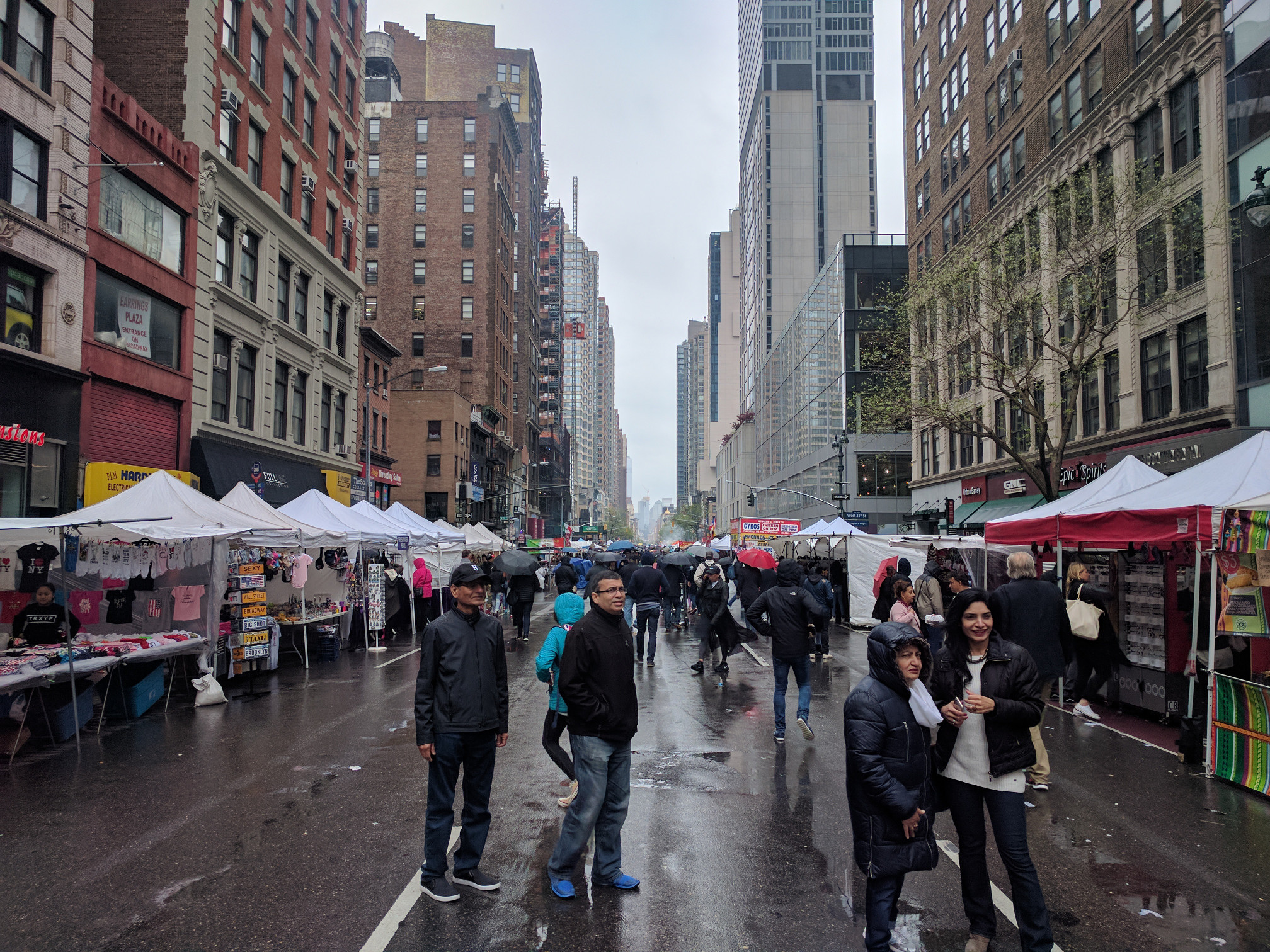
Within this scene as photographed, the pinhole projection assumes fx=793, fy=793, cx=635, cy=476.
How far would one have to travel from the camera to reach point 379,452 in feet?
136

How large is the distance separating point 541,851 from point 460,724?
4.71 ft

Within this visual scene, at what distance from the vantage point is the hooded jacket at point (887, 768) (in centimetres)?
387

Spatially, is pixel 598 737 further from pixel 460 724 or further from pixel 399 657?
pixel 399 657

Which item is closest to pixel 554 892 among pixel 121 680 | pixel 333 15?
pixel 121 680

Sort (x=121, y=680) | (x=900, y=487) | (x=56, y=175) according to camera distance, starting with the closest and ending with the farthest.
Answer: (x=121, y=680)
(x=56, y=175)
(x=900, y=487)

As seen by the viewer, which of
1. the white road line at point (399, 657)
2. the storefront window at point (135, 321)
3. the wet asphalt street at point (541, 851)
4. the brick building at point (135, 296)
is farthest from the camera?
the storefront window at point (135, 321)

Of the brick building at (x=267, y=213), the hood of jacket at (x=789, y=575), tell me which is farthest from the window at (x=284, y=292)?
the hood of jacket at (x=789, y=575)

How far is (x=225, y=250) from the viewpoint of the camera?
2491 centimetres

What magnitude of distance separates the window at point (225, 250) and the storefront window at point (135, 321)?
2762 millimetres

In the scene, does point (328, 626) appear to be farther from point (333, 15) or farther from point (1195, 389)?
point (333, 15)

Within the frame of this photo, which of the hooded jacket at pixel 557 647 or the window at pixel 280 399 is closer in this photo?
the hooded jacket at pixel 557 647

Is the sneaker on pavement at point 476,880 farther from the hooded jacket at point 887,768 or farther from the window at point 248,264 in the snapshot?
the window at point 248,264

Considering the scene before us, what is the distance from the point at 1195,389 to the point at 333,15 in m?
34.7

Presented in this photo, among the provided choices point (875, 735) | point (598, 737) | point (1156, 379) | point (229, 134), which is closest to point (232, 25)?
point (229, 134)
